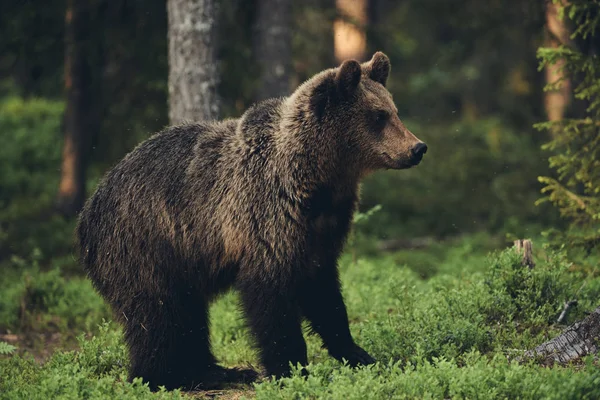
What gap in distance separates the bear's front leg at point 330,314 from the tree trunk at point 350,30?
8.43 m

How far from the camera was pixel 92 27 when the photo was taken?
1341 cm

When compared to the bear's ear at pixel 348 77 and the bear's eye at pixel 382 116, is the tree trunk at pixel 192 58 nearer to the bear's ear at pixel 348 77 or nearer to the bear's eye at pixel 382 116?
the bear's ear at pixel 348 77

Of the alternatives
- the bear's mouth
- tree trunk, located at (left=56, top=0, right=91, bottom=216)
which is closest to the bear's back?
the bear's mouth

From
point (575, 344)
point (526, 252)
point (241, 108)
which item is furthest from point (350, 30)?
point (575, 344)

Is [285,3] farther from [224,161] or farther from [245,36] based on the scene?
[224,161]

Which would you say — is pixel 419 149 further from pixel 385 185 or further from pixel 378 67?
pixel 385 185

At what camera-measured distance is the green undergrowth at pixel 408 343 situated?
18.2 feet

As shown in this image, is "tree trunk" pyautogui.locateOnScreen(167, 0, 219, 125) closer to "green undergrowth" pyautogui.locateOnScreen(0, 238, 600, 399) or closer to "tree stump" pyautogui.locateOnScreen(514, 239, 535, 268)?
"green undergrowth" pyautogui.locateOnScreen(0, 238, 600, 399)

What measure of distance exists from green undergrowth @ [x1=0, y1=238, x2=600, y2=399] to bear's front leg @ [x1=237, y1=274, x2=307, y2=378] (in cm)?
22

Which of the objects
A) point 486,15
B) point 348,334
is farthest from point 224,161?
point 486,15

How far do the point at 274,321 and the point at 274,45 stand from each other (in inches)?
295

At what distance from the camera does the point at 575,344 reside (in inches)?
246

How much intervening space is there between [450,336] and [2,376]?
155 inches

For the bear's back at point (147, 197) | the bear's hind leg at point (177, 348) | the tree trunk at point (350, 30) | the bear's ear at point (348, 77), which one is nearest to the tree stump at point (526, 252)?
the bear's ear at point (348, 77)
